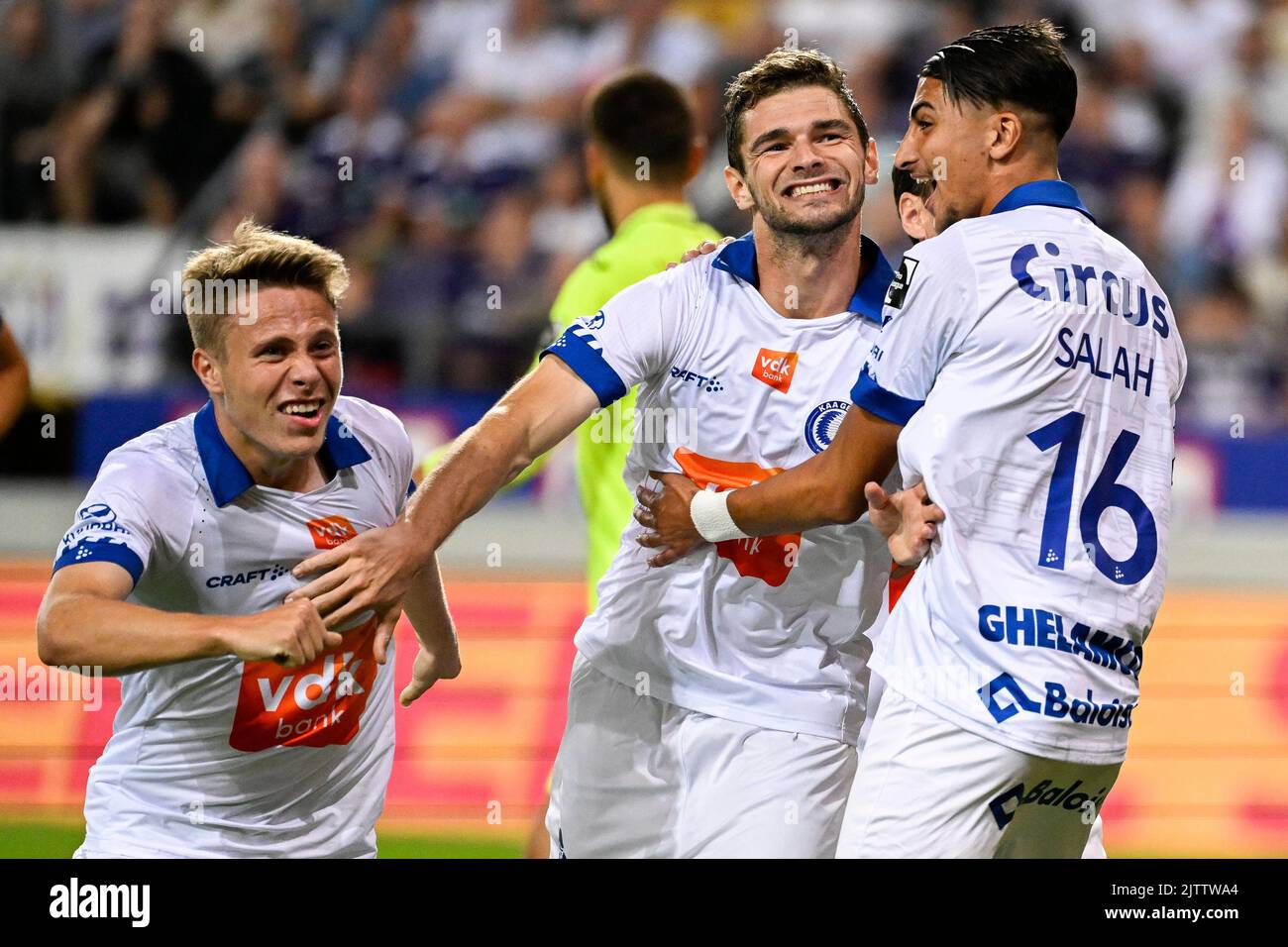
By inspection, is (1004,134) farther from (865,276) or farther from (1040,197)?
(865,276)

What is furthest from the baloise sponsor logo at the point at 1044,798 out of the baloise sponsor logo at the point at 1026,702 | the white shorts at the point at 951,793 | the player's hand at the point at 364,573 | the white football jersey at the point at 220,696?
the white football jersey at the point at 220,696

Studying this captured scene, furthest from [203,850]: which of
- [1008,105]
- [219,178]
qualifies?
[219,178]

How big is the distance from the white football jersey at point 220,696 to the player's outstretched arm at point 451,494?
180 mm

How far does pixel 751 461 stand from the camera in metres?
3.84

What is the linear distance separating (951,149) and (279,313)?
5.08 ft

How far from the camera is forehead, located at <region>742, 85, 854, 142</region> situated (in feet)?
12.7

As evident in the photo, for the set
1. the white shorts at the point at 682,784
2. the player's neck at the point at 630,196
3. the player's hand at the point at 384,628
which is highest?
the player's neck at the point at 630,196

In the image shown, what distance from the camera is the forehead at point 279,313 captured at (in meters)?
3.57

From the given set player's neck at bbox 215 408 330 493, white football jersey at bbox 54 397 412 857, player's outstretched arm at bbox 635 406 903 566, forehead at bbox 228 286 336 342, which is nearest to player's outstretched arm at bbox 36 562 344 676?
white football jersey at bbox 54 397 412 857

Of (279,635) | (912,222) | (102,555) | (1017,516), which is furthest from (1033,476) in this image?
(102,555)

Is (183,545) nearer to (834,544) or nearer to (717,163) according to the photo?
(834,544)

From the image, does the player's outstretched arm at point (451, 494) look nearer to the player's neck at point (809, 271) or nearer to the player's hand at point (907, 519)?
the player's neck at point (809, 271)

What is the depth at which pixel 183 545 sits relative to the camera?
11.3 feet
